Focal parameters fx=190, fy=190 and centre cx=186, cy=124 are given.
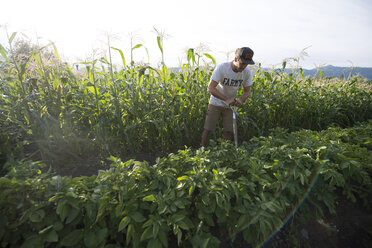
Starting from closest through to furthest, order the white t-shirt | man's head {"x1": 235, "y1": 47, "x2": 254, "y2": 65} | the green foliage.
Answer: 1. the green foliage
2. man's head {"x1": 235, "y1": 47, "x2": 254, "y2": 65}
3. the white t-shirt

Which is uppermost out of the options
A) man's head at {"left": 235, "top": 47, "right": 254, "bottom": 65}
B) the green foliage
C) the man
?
man's head at {"left": 235, "top": 47, "right": 254, "bottom": 65}

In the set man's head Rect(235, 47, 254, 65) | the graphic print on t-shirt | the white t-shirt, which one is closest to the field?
the white t-shirt

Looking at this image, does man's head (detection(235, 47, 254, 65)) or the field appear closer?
the field

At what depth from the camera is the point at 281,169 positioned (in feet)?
4.93

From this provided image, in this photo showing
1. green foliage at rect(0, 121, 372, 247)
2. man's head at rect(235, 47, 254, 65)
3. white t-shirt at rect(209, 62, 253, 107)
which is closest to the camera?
green foliage at rect(0, 121, 372, 247)

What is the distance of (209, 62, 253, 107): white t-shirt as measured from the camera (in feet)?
8.22

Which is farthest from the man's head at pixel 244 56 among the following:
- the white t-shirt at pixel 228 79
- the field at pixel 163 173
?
the field at pixel 163 173

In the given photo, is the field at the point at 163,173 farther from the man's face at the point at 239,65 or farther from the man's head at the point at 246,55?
the man's head at the point at 246,55

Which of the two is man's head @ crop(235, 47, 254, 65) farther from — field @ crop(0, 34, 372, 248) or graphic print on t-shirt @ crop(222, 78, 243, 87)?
field @ crop(0, 34, 372, 248)

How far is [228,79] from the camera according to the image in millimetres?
2566

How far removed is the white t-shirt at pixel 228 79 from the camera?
2506 millimetres

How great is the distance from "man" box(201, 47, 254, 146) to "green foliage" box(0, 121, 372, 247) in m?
1.08

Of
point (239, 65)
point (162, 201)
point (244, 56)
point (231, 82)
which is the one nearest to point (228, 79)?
point (231, 82)

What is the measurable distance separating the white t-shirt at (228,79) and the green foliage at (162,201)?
47.1 inches
